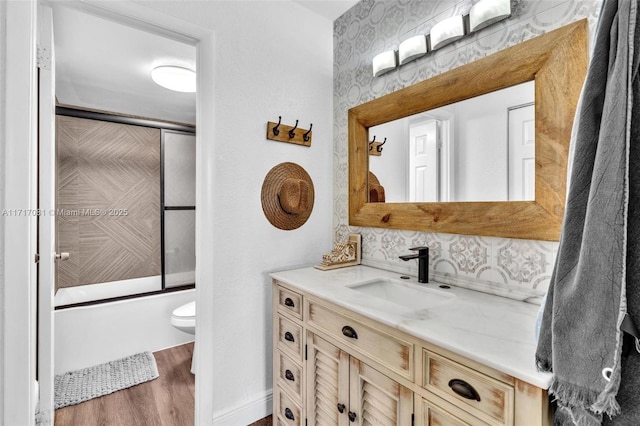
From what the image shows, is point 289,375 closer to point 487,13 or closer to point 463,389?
point 463,389

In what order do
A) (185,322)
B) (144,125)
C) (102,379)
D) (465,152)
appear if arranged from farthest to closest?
(144,125) < (185,322) < (102,379) < (465,152)

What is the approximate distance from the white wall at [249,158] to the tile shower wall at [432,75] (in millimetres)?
197

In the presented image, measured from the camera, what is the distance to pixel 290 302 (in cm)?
150

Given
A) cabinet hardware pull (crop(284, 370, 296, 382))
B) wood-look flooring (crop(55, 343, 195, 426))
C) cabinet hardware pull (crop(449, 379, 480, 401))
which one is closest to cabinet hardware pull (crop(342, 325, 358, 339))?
cabinet hardware pull (crop(449, 379, 480, 401))

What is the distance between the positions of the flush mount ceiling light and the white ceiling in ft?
0.13

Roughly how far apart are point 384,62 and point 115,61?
1.94 m

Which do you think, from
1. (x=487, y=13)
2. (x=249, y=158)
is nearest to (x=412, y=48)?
(x=487, y=13)

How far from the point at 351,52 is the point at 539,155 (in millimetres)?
1316

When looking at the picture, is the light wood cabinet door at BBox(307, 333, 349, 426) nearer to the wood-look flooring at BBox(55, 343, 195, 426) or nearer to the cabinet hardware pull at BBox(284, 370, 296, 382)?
the cabinet hardware pull at BBox(284, 370, 296, 382)

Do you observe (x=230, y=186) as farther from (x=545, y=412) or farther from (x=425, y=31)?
(x=545, y=412)

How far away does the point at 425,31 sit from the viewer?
1516 mm

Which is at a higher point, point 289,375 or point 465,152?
point 465,152

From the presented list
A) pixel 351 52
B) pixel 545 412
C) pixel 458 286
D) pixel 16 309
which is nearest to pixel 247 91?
pixel 351 52

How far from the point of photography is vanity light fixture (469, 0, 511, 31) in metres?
1.19
